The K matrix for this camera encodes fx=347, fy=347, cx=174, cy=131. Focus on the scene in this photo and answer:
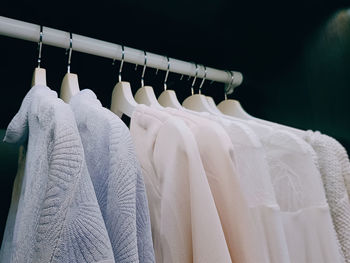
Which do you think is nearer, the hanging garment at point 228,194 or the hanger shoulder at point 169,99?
the hanging garment at point 228,194

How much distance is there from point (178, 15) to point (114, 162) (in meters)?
Answer: 0.63

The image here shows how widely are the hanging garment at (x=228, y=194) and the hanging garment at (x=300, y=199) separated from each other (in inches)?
5.8

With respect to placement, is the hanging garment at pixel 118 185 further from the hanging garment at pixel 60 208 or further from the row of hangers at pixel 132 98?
the row of hangers at pixel 132 98

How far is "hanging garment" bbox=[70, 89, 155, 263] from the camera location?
15.7 inches

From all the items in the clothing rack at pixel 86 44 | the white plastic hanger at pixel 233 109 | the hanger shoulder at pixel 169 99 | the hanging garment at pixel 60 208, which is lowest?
the hanging garment at pixel 60 208

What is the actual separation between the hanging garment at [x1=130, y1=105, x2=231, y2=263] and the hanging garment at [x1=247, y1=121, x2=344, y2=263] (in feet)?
0.74

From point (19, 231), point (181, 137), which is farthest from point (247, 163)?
point (19, 231)

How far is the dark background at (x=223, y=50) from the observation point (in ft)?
2.72

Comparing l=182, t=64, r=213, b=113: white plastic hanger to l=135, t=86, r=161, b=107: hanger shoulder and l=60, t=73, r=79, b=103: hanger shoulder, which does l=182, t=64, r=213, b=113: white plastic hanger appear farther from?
l=60, t=73, r=79, b=103: hanger shoulder

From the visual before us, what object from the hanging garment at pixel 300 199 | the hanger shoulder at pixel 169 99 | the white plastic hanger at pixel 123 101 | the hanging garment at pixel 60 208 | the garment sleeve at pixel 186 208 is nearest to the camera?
the hanging garment at pixel 60 208

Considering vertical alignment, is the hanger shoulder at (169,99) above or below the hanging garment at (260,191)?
above

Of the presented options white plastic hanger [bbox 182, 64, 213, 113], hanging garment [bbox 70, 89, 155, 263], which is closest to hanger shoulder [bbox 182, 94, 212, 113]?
white plastic hanger [bbox 182, 64, 213, 113]

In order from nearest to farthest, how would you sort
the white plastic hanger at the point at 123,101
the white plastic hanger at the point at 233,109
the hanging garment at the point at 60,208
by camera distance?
the hanging garment at the point at 60,208, the white plastic hanger at the point at 123,101, the white plastic hanger at the point at 233,109

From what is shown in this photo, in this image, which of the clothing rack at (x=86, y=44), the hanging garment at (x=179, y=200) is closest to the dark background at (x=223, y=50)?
the clothing rack at (x=86, y=44)
